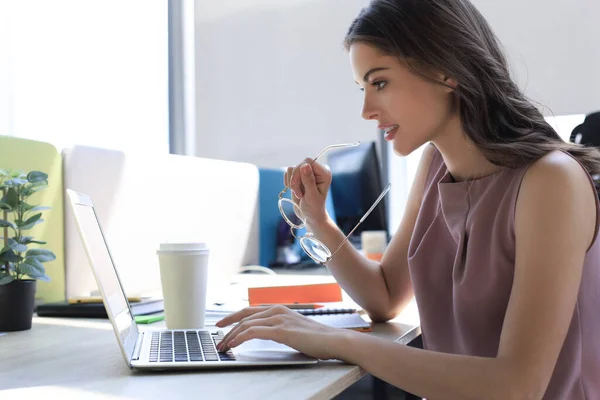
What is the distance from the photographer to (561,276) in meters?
0.89

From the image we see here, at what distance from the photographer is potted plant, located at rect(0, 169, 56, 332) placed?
1.17 m

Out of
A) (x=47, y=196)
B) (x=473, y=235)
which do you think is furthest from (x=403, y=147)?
(x=47, y=196)

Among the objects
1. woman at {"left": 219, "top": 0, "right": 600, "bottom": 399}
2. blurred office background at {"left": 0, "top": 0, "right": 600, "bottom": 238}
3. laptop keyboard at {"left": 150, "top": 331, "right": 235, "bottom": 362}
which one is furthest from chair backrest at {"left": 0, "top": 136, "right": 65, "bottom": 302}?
blurred office background at {"left": 0, "top": 0, "right": 600, "bottom": 238}

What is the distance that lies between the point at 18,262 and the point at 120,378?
19.2 inches

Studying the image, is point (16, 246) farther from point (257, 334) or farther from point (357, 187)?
point (357, 187)

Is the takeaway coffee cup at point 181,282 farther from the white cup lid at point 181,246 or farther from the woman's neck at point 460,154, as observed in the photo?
the woman's neck at point 460,154

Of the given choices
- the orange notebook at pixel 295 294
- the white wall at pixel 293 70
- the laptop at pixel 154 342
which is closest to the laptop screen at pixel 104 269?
the laptop at pixel 154 342

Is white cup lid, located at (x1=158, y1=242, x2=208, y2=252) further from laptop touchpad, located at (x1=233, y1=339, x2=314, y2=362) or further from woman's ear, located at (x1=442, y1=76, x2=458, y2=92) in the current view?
woman's ear, located at (x1=442, y1=76, x2=458, y2=92)

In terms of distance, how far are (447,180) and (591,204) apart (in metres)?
0.30

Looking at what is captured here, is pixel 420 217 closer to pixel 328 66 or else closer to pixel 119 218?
pixel 119 218

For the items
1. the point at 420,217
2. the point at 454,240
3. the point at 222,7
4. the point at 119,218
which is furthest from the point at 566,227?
the point at 222,7

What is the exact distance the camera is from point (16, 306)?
1176mm

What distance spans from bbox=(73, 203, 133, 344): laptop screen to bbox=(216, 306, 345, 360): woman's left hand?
0.16 m

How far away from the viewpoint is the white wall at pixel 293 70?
8.86 ft
